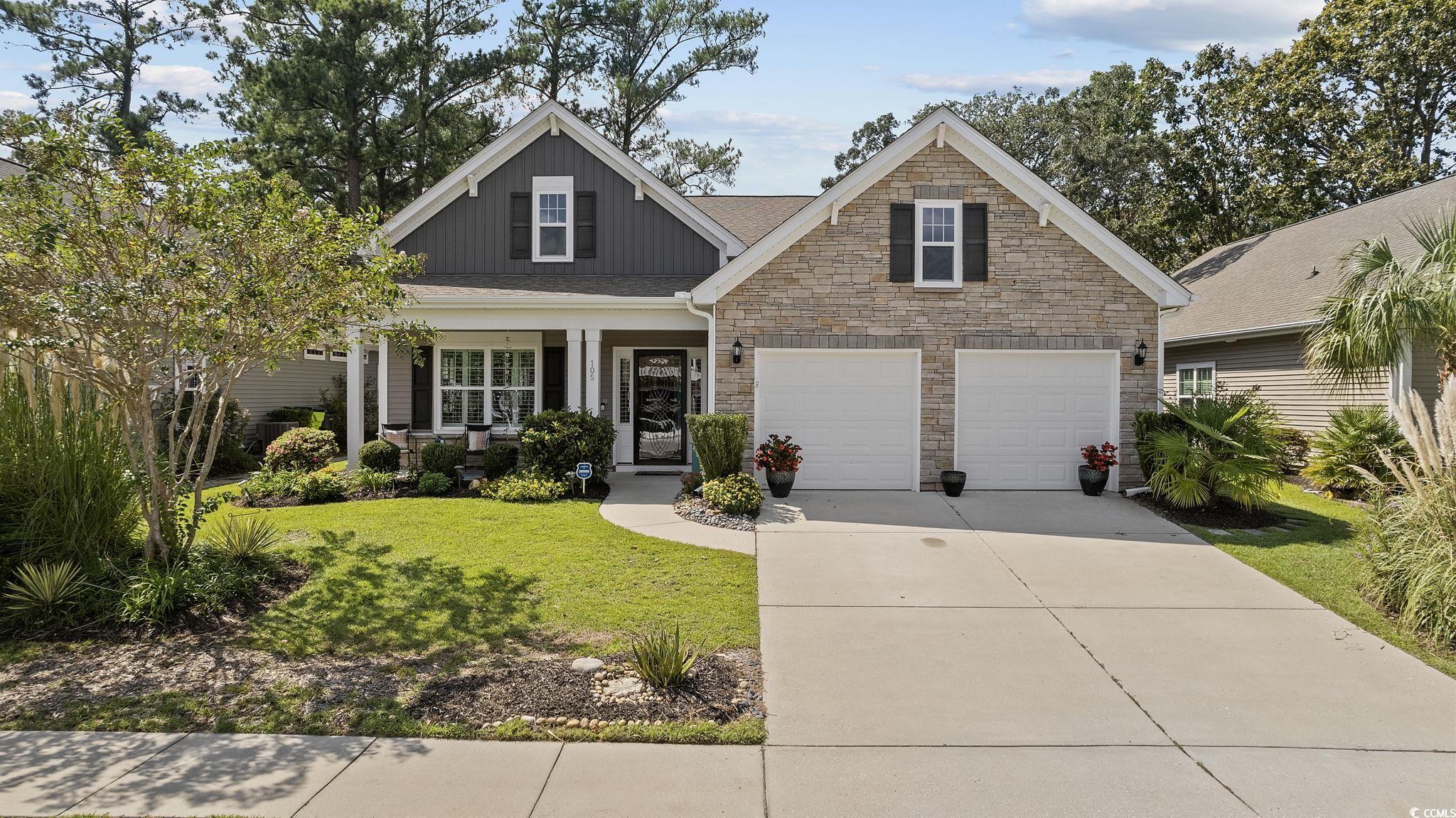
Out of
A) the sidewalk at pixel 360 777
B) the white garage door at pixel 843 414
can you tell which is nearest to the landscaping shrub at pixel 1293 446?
the white garage door at pixel 843 414

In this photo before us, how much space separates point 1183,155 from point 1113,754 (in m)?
27.8

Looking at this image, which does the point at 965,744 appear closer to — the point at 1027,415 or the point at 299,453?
the point at 1027,415

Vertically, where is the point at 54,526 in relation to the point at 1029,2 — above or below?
below

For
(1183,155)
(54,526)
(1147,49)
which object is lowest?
(54,526)

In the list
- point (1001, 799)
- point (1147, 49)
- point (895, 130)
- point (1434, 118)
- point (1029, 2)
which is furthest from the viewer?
point (895, 130)

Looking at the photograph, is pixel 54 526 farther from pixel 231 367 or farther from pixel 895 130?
pixel 895 130

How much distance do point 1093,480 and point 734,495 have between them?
539cm

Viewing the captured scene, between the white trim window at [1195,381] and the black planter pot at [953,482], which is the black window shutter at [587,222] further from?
the white trim window at [1195,381]

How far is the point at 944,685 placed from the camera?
5109mm

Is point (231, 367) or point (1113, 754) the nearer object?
point (1113, 754)

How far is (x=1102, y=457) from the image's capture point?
1135 centimetres

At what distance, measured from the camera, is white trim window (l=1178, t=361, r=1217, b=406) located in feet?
54.4

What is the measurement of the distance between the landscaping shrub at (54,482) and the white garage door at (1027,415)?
1011cm

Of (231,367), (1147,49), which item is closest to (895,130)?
(1147,49)
